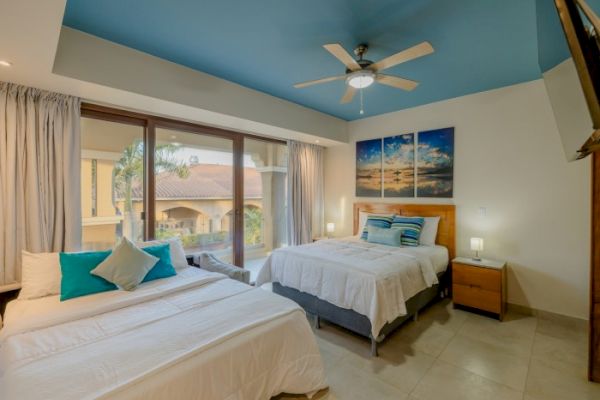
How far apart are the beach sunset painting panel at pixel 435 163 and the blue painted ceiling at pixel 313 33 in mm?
847

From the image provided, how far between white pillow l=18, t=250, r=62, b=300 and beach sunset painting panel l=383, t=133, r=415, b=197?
4104 mm

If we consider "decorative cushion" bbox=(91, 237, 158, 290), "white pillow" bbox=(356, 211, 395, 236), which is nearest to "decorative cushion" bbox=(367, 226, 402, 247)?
"white pillow" bbox=(356, 211, 395, 236)

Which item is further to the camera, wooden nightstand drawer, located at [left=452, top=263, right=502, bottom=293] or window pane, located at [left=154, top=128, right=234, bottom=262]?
window pane, located at [left=154, top=128, right=234, bottom=262]

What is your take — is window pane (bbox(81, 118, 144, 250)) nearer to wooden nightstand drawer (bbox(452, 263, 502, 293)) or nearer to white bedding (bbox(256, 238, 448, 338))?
white bedding (bbox(256, 238, 448, 338))

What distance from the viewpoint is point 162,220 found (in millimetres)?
3355

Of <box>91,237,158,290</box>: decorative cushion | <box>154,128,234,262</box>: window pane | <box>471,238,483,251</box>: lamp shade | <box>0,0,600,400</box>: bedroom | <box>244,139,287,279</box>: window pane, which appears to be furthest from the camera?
<box>244,139,287,279</box>: window pane

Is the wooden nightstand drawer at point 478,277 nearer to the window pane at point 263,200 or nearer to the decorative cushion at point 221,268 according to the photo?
the decorative cushion at point 221,268

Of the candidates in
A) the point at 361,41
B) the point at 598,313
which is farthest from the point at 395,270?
the point at 361,41

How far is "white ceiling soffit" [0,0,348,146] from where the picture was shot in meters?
1.56

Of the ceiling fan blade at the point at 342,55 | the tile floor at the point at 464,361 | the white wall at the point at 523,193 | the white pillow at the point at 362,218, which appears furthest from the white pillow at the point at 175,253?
the white wall at the point at 523,193

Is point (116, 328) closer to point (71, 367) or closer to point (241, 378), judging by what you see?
point (71, 367)

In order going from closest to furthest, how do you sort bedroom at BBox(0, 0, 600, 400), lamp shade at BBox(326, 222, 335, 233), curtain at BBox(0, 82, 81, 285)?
bedroom at BBox(0, 0, 600, 400)
curtain at BBox(0, 82, 81, 285)
lamp shade at BBox(326, 222, 335, 233)

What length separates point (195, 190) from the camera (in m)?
3.71

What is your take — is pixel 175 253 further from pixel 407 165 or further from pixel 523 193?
pixel 523 193
